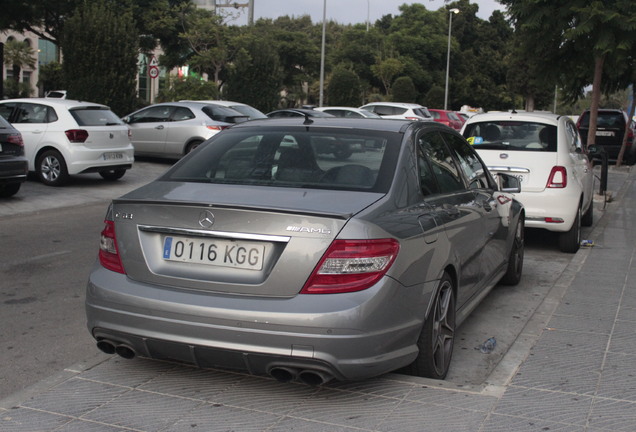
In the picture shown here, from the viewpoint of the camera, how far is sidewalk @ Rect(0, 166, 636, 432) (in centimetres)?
383

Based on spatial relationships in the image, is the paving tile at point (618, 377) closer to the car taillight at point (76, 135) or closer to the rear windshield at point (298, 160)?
the rear windshield at point (298, 160)

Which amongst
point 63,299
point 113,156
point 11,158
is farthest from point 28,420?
point 113,156

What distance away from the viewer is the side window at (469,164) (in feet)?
19.1

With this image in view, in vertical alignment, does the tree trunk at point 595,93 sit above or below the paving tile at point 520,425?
above

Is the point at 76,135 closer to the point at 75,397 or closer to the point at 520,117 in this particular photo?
the point at 520,117

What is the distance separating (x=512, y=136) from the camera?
31.7 feet

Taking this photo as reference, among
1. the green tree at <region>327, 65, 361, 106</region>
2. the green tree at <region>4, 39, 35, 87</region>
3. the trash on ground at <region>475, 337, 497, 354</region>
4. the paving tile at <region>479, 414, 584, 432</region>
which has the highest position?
the green tree at <region>4, 39, 35, 87</region>

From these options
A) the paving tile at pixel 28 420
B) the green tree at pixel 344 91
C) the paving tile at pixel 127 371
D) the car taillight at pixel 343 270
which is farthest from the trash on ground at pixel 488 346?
the green tree at pixel 344 91

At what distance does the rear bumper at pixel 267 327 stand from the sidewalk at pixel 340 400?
25cm

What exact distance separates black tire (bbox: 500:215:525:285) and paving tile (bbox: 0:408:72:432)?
14.7ft

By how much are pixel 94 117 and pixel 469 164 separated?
1034 cm

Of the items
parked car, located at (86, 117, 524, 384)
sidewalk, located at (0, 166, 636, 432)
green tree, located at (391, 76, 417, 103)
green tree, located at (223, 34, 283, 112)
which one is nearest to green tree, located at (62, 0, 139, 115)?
green tree, located at (223, 34, 283, 112)

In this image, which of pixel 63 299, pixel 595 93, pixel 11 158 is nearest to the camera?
pixel 63 299

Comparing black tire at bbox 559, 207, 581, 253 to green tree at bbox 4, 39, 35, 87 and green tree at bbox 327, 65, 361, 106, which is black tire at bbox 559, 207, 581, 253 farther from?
green tree at bbox 4, 39, 35, 87
